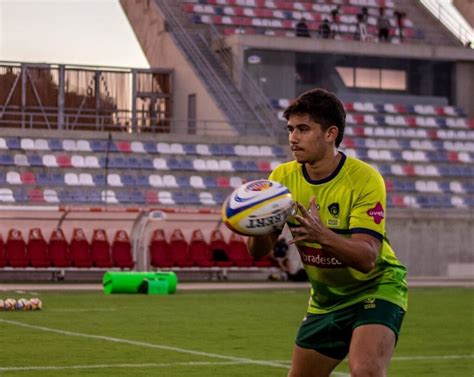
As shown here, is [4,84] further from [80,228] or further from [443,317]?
[443,317]

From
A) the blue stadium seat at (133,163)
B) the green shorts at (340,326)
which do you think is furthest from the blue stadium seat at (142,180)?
the green shorts at (340,326)

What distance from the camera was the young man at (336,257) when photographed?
22.5 ft

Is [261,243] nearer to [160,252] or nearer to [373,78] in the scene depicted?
[160,252]

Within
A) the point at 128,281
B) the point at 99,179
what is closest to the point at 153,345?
the point at 128,281

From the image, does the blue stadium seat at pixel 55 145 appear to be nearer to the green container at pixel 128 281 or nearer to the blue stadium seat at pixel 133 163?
the blue stadium seat at pixel 133 163

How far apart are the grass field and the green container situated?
0.70m

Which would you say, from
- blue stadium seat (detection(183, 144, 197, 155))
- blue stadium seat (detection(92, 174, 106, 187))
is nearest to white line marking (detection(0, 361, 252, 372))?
blue stadium seat (detection(92, 174, 106, 187))

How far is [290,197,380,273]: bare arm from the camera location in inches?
251

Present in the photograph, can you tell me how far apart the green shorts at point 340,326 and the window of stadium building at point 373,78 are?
34.9 meters

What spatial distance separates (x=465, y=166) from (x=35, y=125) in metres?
13.4

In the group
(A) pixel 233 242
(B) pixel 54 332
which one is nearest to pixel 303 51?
(A) pixel 233 242

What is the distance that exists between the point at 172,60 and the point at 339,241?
3475 cm

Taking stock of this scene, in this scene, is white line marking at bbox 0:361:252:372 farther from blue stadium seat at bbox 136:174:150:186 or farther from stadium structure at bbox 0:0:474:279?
blue stadium seat at bbox 136:174:150:186

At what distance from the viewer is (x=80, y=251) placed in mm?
28219
